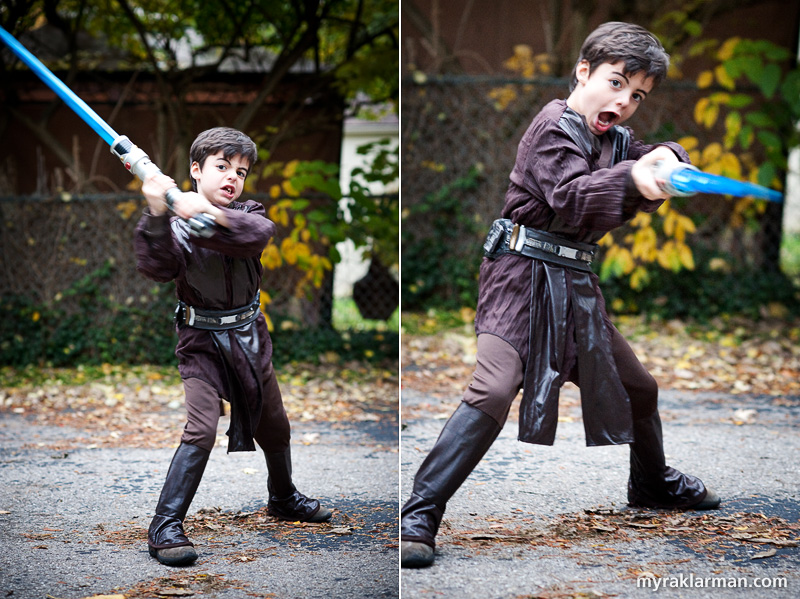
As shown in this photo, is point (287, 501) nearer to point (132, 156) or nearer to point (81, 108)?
point (132, 156)

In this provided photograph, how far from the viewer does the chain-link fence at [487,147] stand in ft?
21.3

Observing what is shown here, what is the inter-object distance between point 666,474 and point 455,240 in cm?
398

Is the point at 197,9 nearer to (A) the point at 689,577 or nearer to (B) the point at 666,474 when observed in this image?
(B) the point at 666,474

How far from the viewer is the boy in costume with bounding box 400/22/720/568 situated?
236cm

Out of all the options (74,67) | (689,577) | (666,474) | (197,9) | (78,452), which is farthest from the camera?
(197,9)

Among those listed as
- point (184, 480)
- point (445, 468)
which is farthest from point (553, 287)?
point (184, 480)

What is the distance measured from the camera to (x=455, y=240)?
670cm

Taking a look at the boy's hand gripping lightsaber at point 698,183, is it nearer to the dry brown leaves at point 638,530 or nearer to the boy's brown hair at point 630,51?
the boy's brown hair at point 630,51

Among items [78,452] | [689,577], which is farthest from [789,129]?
[78,452]

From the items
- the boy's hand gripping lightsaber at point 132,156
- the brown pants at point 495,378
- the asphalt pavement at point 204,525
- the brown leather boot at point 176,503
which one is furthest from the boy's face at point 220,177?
the asphalt pavement at point 204,525

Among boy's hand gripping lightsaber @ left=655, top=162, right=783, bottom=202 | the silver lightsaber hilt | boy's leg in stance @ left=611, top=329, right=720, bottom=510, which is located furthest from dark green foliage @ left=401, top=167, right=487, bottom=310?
boy's hand gripping lightsaber @ left=655, top=162, right=783, bottom=202

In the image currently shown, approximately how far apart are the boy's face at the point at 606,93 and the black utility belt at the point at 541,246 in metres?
0.34

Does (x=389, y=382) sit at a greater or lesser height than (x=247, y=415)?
lesser

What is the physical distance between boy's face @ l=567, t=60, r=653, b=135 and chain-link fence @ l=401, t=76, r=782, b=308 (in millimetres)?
4095
